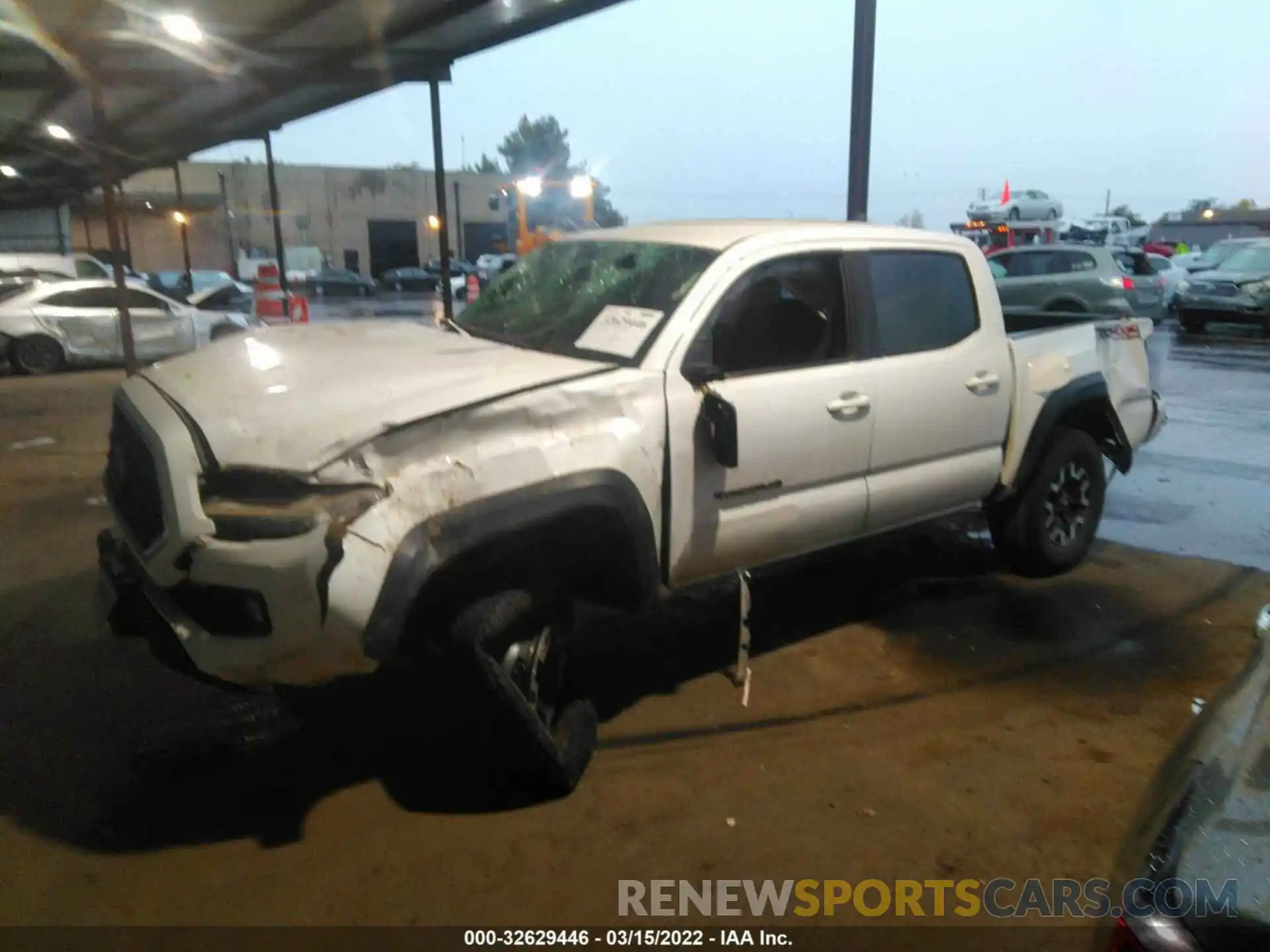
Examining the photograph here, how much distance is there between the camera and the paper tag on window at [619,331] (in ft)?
12.3

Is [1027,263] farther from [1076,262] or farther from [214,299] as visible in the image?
[214,299]

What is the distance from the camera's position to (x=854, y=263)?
443 cm

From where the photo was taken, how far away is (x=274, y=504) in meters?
2.90

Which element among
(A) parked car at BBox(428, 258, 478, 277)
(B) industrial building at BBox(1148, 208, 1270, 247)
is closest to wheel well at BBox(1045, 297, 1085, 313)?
(A) parked car at BBox(428, 258, 478, 277)

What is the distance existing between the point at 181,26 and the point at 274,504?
8.47m

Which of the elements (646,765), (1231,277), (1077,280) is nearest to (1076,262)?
(1077,280)

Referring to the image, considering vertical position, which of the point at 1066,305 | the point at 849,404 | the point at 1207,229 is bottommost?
Answer: the point at 1066,305

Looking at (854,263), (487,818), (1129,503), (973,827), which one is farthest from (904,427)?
(1129,503)

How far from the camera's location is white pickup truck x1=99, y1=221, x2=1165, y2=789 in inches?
113

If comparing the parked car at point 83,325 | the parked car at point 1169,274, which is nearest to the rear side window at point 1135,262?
the parked car at point 1169,274

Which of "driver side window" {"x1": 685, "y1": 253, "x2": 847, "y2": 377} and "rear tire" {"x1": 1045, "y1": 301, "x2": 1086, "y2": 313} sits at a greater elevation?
"driver side window" {"x1": 685, "y1": 253, "x2": 847, "y2": 377}

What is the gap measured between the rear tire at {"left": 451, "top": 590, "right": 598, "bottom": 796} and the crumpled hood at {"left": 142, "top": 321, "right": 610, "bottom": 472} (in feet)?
2.22

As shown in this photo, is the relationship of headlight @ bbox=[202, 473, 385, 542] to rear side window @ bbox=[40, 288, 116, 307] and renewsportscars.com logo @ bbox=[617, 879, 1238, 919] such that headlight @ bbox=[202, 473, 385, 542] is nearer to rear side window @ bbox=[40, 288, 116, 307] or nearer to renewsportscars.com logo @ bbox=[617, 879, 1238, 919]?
renewsportscars.com logo @ bbox=[617, 879, 1238, 919]

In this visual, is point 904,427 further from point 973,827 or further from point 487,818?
point 487,818
